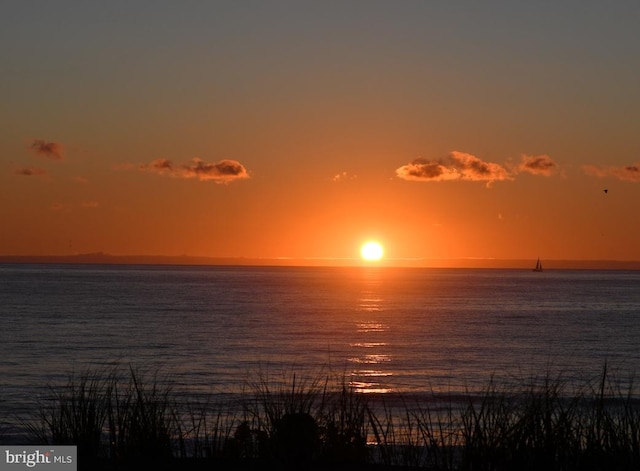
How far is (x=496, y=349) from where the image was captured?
54938mm

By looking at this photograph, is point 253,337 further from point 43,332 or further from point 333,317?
point 333,317

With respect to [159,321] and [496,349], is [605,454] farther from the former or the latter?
[159,321]

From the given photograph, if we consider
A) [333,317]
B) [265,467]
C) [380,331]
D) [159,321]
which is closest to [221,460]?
[265,467]

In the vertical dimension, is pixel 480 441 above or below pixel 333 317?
below

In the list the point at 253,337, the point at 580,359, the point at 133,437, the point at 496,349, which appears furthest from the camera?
the point at 253,337

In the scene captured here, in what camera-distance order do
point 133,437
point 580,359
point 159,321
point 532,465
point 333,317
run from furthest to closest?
point 333,317
point 159,321
point 580,359
point 133,437
point 532,465

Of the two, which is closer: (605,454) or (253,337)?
(605,454)

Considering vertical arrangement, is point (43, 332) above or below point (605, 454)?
above

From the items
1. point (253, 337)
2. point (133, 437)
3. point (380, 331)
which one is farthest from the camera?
point (380, 331)

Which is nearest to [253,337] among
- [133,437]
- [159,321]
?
[159,321]

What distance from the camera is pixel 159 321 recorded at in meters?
74.3

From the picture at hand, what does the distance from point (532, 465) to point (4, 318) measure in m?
69.5

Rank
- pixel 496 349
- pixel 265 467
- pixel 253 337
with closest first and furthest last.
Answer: pixel 265 467, pixel 496 349, pixel 253 337

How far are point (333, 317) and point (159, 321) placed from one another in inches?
737
